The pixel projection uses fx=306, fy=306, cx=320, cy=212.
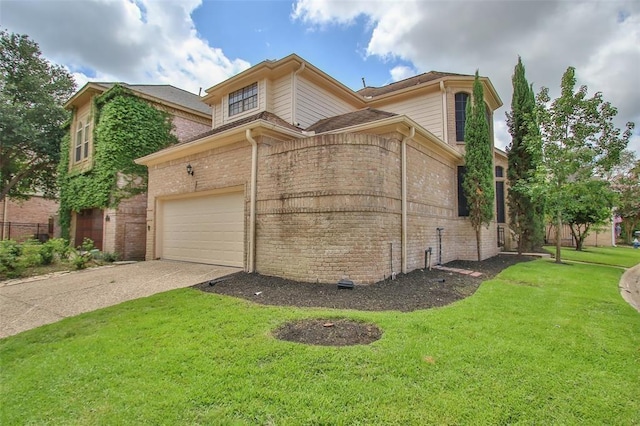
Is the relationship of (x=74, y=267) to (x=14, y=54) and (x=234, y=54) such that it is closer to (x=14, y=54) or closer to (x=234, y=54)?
(x=234, y=54)

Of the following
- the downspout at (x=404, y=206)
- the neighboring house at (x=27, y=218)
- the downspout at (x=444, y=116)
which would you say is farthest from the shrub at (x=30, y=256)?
the neighboring house at (x=27, y=218)

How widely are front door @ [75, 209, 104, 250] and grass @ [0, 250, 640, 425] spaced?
980cm

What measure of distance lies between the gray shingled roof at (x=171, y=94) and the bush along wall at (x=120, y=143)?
88 cm

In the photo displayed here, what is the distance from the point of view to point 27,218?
22.1 m

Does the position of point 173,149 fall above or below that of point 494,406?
above

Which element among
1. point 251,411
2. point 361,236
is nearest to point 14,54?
point 361,236

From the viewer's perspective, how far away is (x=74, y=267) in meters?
9.38

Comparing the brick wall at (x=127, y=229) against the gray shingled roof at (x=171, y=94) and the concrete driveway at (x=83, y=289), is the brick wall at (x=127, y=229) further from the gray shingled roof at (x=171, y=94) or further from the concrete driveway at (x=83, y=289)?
the gray shingled roof at (x=171, y=94)

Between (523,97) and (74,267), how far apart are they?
17623 mm

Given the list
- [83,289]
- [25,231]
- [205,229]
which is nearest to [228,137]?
[205,229]

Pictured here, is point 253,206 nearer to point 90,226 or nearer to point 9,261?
point 9,261

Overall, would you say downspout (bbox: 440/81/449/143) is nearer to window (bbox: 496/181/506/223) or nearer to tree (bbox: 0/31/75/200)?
window (bbox: 496/181/506/223)

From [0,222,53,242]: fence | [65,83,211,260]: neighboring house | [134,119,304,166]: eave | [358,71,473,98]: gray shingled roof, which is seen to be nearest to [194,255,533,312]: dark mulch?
[134,119,304,166]: eave

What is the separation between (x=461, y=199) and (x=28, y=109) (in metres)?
21.5
